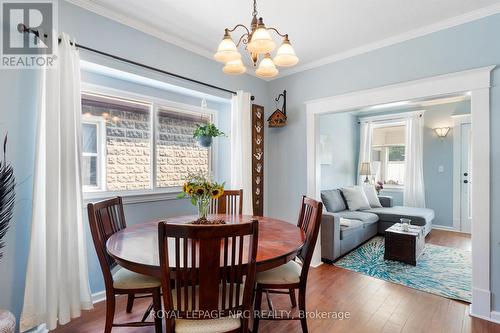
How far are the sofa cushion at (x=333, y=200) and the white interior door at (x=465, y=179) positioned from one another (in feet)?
7.61

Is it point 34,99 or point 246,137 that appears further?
point 246,137

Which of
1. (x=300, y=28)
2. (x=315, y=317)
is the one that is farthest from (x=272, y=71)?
(x=315, y=317)

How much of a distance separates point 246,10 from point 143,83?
1.33 meters

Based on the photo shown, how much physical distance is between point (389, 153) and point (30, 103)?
641cm

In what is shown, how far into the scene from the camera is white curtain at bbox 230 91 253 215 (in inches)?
133

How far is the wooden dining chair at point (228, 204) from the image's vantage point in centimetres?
281

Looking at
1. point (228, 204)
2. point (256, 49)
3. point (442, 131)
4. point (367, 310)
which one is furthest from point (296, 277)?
point (442, 131)

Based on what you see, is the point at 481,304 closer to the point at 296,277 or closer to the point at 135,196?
the point at 296,277

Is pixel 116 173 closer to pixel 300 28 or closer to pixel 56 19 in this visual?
pixel 56 19

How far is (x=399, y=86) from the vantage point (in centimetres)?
269

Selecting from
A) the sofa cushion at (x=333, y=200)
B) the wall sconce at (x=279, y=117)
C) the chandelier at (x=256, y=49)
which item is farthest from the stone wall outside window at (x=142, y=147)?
the sofa cushion at (x=333, y=200)

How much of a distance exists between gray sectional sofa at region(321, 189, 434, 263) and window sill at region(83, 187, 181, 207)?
2.02m

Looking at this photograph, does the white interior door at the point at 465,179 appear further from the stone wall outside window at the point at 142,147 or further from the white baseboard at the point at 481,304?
the stone wall outside window at the point at 142,147

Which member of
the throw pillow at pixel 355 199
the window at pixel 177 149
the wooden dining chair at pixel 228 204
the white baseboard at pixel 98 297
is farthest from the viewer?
the throw pillow at pixel 355 199
